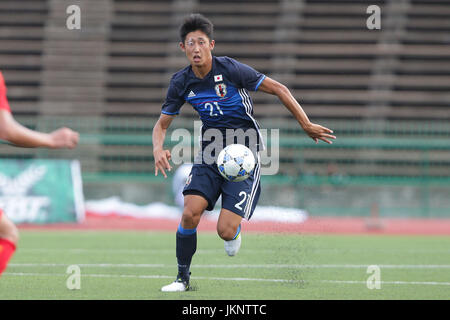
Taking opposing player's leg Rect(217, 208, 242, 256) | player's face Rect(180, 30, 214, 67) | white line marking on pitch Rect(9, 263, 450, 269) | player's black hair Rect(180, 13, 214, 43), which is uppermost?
player's black hair Rect(180, 13, 214, 43)

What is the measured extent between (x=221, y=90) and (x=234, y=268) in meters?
2.49

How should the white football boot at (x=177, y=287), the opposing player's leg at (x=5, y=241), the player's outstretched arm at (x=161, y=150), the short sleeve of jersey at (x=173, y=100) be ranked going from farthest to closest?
the short sleeve of jersey at (x=173, y=100)
the player's outstretched arm at (x=161, y=150)
the white football boot at (x=177, y=287)
the opposing player's leg at (x=5, y=241)

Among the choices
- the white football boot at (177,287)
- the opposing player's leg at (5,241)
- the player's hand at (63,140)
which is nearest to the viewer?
the player's hand at (63,140)

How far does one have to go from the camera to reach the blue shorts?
24.6ft

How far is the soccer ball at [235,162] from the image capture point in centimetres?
747

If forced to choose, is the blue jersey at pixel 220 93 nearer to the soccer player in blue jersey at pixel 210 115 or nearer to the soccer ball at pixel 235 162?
the soccer player in blue jersey at pixel 210 115

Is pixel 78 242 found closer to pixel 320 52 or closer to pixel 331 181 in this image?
pixel 331 181

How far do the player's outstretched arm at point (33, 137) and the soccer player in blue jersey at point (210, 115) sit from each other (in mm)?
2500

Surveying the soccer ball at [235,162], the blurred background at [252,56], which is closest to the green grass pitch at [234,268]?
the soccer ball at [235,162]

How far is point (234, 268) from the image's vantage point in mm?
9094

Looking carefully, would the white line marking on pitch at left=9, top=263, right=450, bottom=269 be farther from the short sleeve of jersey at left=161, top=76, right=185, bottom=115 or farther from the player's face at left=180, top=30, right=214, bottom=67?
the player's face at left=180, top=30, right=214, bottom=67

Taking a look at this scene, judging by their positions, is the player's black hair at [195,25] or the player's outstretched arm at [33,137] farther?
the player's black hair at [195,25]

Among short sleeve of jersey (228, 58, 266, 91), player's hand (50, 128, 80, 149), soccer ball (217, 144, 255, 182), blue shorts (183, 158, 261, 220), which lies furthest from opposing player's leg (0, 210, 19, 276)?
short sleeve of jersey (228, 58, 266, 91)

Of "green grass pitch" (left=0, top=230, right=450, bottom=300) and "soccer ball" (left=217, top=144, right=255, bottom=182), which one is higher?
"soccer ball" (left=217, top=144, right=255, bottom=182)
